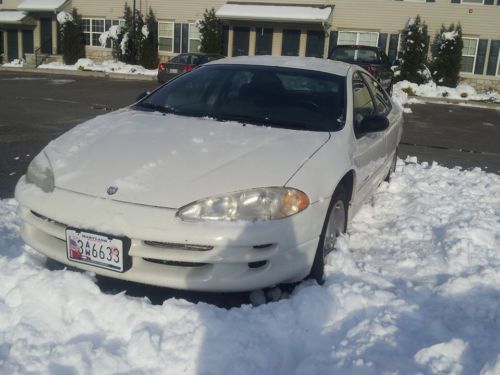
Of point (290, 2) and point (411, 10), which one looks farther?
point (290, 2)

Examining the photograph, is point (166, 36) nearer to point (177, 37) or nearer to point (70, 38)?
point (177, 37)

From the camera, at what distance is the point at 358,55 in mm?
17562

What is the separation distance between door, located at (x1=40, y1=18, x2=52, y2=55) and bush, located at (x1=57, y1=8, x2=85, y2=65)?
2.06 meters

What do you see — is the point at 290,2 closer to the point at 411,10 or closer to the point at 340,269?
the point at 411,10

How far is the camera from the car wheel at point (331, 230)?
3305 mm

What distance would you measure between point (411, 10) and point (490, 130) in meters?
12.5

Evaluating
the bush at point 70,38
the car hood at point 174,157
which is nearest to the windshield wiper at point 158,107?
the car hood at point 174,157

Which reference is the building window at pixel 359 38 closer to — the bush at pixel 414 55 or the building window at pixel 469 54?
the bush at pixel 414 55

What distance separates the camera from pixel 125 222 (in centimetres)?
280

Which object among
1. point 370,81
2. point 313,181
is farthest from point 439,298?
point 370,81

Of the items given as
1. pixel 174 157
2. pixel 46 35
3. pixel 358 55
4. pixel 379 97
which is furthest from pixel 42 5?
pixel 174 157

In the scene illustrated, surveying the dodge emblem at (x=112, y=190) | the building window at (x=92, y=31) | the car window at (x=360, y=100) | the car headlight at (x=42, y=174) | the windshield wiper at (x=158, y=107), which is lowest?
the building window at (x=92, y=31)

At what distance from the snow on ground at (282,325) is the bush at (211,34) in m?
22.8

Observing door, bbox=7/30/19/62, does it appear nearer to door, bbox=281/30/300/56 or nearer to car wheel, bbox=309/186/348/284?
door, bbox=281/30/300/56
